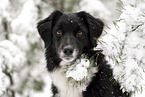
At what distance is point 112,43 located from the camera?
1468 mm

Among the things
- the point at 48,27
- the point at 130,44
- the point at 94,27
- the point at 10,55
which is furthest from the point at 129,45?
the point at 10,55

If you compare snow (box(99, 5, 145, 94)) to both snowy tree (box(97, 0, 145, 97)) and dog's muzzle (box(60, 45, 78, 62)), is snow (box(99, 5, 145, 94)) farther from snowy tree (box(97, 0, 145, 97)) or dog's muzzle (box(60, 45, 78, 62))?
dog's muzzle (box(60, 45, 78, 62))

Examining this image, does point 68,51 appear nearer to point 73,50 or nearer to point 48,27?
point 73,50

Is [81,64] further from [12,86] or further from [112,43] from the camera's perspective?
[12,86]

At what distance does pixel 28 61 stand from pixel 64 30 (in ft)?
21.4

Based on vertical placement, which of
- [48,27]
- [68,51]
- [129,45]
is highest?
[48,27]

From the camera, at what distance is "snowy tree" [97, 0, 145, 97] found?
140 centimetres

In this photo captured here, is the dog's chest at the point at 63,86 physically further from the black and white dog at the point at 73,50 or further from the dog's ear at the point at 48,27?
the dog's ear at the point at 48,27

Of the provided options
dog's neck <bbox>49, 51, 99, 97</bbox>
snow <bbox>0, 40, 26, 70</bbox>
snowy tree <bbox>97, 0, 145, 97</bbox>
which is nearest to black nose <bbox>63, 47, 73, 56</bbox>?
dog's neck <bbox>49, 51, 99, 97</bbox>

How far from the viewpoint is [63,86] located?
3.30m

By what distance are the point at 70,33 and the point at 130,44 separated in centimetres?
190

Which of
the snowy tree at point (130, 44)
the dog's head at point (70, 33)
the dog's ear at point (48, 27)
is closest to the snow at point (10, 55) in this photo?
the dog's ear at point (48, 27)

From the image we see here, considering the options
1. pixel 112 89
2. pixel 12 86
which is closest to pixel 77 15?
pixel 112 89

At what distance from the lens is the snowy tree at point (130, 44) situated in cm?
140
